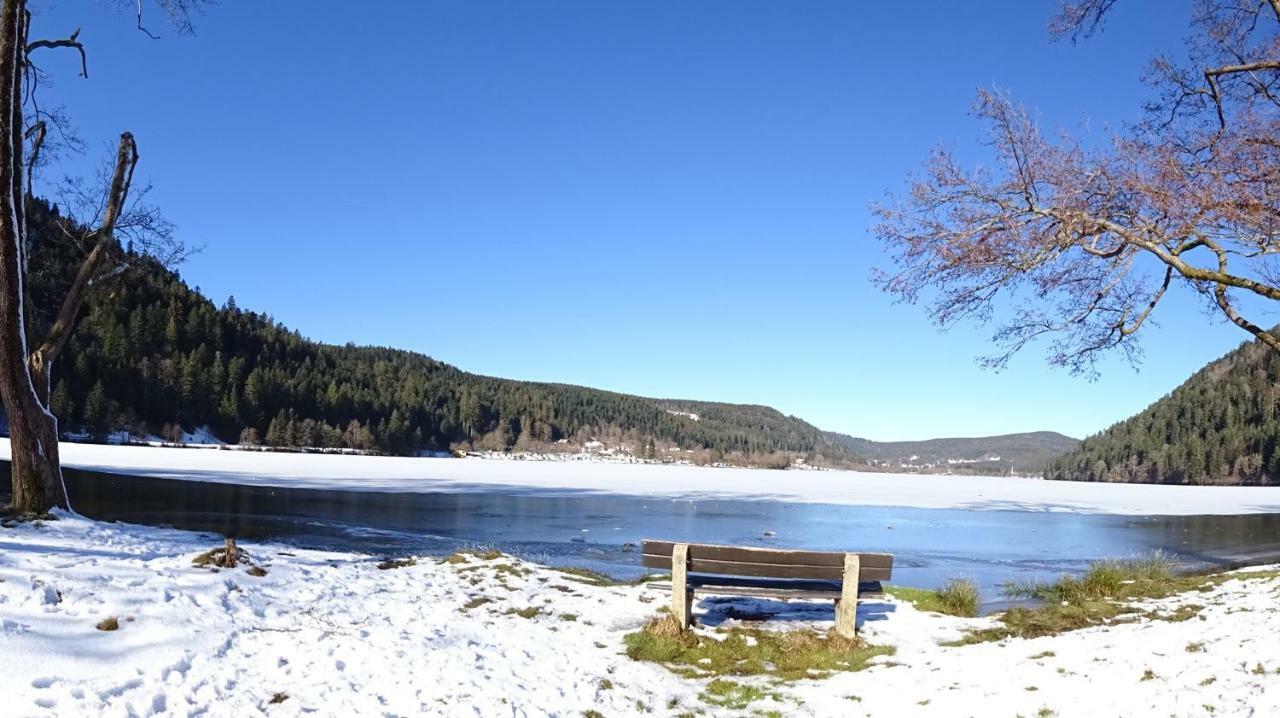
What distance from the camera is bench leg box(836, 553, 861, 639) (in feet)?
27.3

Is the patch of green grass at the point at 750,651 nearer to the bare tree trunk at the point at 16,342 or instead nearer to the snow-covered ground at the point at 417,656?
the snow-covered ground at the point at 417,656

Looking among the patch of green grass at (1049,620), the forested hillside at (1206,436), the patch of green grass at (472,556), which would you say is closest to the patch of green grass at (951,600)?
the patch of green grass at (1049,620)

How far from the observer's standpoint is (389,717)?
4707 mm

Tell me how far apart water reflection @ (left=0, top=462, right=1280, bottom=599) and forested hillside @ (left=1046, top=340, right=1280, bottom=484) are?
279 feet

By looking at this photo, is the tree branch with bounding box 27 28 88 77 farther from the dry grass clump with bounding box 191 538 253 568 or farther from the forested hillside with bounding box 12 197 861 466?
the forested hillside with bounding box 12 197 861 466

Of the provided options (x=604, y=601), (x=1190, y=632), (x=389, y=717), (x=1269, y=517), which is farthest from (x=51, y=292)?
(x=1269, y=517)

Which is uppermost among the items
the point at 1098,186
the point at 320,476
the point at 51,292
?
the point at 1098,186

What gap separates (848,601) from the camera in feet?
27.4

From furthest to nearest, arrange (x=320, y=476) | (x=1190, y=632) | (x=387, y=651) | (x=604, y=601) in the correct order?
(x=320, y=476)
(x=604, y=601)
(x=1190, y=632)
(x=387, y=651)

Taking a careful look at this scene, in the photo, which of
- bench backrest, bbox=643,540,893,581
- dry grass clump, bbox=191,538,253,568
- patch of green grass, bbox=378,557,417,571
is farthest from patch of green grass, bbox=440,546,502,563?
bench backrest, bbox=643,540,893,581

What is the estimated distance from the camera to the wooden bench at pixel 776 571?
8359 millimetres

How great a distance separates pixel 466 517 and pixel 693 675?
18.1m

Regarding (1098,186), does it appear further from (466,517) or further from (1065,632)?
(466,517)

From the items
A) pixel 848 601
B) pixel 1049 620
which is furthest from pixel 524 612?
pixel 1049 620
